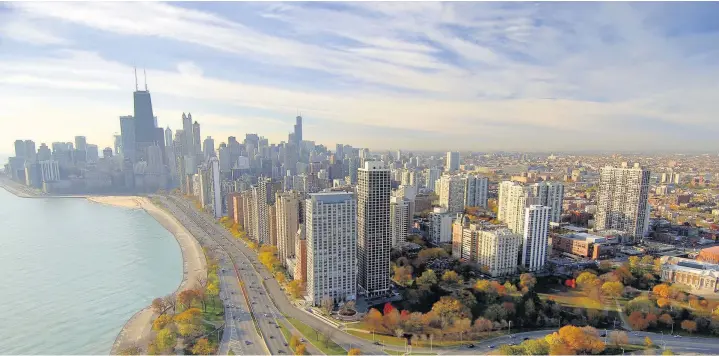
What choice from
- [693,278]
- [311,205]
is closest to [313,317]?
[311,205]

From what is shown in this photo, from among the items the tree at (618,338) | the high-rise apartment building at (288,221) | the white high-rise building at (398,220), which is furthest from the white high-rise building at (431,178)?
the tree at (618,338)

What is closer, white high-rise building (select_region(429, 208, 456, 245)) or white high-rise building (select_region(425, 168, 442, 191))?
white high-rise building (select_region(429, 208, 456, 245))

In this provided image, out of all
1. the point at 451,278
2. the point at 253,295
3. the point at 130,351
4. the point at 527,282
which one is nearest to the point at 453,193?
the point at 451,278

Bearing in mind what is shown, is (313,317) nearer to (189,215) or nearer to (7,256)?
(7,256)

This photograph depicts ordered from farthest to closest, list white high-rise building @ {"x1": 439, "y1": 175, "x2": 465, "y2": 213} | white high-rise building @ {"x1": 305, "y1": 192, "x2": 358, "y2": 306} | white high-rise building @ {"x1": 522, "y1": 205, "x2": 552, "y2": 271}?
white high-rise building @ {"x1": 439, "y1": 175, "x2": 465, "y2": 213}, white high-rise building @ {"x1": 522, "y1": 205, "x2": 552, "y2": 271}, white high-rise building @ {"x1": 305, "y1": 192, "x2": 358, "y2": 306}

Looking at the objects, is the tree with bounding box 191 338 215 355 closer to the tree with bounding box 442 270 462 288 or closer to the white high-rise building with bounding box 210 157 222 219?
the tree with bounding box 442 270 462 288

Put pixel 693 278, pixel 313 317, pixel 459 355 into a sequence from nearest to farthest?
pixel 459 355 < pixel 313 317 < pixel 693 278

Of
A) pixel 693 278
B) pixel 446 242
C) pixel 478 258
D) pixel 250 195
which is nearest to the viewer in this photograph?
pixel 693 278

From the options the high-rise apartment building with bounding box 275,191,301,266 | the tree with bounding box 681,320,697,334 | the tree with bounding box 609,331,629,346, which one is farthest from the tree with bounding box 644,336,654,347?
the high-rise apartment building with bounding box 275,191,301,266
